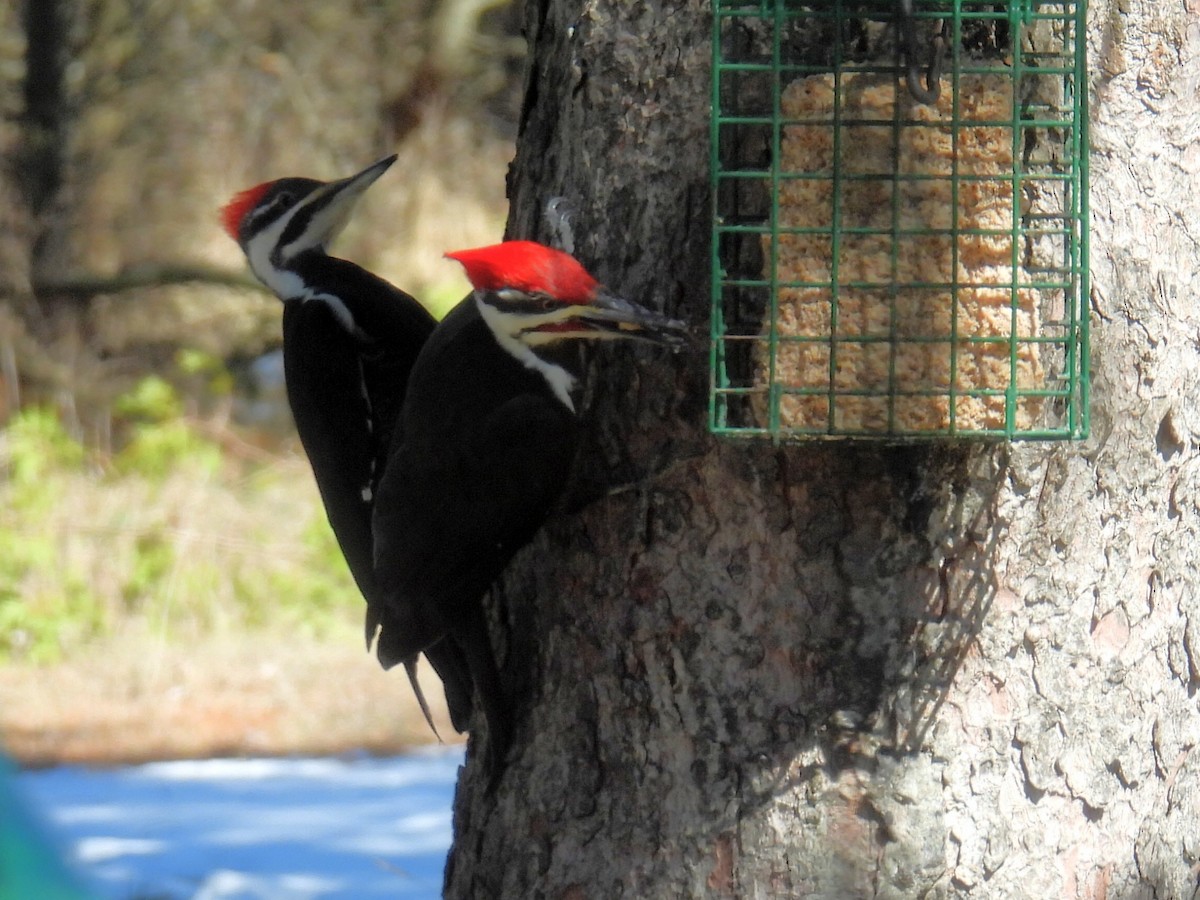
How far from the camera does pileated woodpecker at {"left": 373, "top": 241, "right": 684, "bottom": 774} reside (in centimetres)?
258

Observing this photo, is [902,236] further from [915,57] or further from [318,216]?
[318,216]

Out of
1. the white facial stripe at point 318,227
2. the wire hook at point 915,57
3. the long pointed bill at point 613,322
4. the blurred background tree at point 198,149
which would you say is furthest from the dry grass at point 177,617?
the wire hook at point 915,57

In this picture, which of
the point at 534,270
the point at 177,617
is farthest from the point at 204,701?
the point at 534,270

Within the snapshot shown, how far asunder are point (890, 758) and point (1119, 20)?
117cm

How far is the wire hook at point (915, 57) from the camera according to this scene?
83.7 inches

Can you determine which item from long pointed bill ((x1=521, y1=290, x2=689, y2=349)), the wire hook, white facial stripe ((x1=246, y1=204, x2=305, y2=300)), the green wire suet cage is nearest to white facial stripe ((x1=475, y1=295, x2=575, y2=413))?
long pointed bill ((x1=521, y1=290, x2=689, y2=349))

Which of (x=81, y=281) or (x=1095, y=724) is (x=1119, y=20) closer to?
(x=1095, y=724)

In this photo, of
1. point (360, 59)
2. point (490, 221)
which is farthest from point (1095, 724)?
point (360, 59)

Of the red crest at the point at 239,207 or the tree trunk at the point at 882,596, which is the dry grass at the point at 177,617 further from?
the tree trunk at the point at 882,596

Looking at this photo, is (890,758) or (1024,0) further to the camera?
(890,758)

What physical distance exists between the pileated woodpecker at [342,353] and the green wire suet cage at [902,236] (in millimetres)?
1036

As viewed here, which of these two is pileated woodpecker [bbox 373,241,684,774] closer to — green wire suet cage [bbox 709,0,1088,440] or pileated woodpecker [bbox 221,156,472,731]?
pileated woodpecker [bbox 221,156,472,731]

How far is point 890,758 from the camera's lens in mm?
2402

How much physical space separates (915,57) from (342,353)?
4.93 feet
